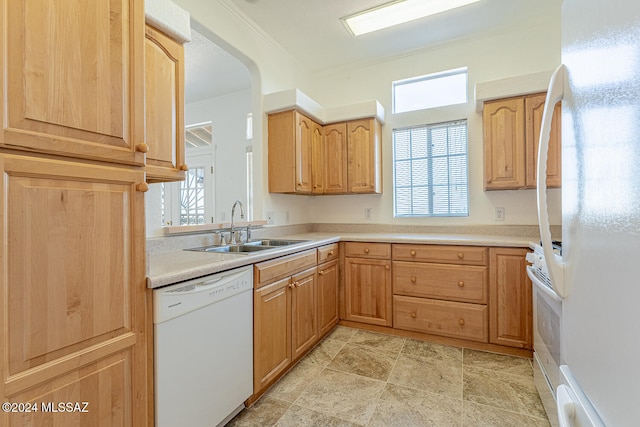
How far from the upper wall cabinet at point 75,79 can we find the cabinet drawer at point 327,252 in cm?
167

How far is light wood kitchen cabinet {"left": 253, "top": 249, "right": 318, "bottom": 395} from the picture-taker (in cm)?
182

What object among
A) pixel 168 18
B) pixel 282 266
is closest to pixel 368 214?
pixel 282 266

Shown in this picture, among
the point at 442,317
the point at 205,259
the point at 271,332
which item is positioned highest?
the point at 205,259

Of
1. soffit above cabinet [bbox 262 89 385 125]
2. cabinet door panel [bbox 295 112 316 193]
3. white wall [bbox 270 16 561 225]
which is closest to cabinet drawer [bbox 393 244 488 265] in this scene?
white wall [bbox 270 16 561 225]

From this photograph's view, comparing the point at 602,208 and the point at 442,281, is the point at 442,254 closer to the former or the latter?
the point at 442,281

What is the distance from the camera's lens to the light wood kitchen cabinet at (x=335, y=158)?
333cm

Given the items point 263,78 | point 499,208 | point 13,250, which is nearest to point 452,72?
point 499,208

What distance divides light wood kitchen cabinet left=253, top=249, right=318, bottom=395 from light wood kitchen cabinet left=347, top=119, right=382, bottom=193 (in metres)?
1.15

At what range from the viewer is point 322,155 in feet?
11.2

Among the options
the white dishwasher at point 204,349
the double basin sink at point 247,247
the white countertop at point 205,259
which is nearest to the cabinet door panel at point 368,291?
the white countertop at point 205,259

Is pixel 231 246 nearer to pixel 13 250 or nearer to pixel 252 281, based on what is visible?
pixel 252 281

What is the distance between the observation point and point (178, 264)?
1.50m

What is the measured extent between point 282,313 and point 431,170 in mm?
2246

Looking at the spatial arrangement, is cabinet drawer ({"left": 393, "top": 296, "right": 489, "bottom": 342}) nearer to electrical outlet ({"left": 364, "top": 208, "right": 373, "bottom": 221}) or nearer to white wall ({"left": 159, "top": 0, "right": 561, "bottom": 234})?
white wall ({"left": 159, "top": 0, "right": 561, "bottom": 234})
